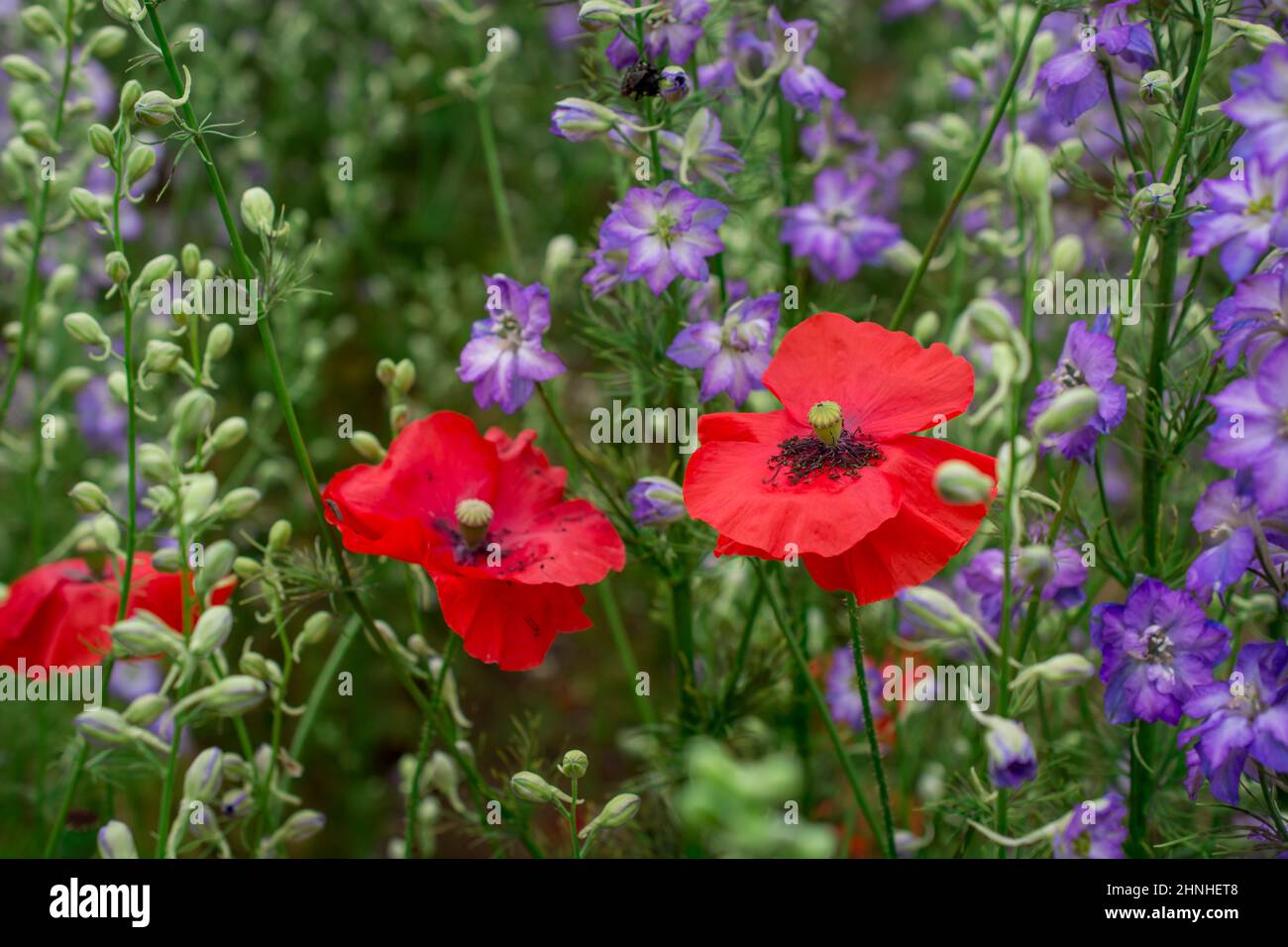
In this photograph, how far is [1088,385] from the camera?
1021mm

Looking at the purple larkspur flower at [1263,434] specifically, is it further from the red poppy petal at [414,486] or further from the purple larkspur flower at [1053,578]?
the red poppy petal at [414,486]

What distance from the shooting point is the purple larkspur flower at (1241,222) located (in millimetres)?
897

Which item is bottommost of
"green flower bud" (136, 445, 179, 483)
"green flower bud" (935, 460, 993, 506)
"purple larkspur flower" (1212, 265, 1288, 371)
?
"green flower bud" (935, 460, 993, 506)

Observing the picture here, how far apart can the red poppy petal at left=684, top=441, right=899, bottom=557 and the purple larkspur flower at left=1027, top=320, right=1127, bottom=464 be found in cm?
15

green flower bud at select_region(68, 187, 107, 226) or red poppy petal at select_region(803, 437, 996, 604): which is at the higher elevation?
green flower bud at select_region(68, 187, 107, 226)

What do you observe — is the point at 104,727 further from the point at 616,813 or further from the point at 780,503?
the point at 780,503

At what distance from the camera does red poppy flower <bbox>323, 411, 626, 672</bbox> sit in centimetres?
103

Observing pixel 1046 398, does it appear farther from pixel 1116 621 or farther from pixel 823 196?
pixel 823 196

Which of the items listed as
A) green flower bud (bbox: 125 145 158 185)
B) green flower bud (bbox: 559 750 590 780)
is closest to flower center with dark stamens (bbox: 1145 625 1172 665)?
green flower bud (bbox: 559 750 590 780)

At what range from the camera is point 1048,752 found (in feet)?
4.00

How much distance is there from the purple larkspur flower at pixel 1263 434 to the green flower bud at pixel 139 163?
2.73 feet

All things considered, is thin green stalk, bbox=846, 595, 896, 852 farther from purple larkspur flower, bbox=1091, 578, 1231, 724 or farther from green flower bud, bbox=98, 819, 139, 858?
green flower bud, bbox=98, 819, 139, 858

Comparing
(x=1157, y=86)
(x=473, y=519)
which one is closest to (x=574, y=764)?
(x=473, y=519)
